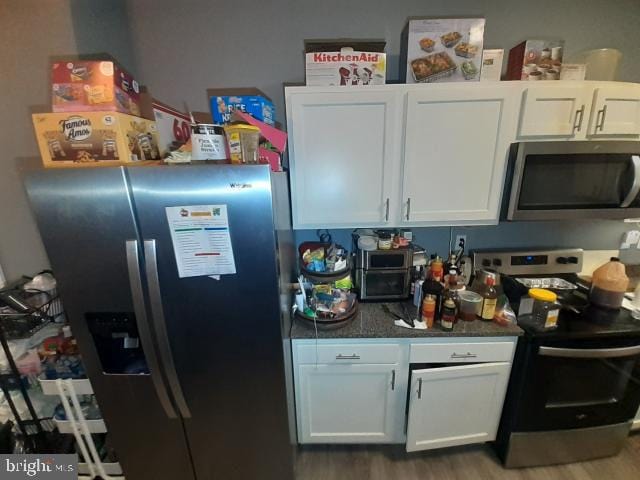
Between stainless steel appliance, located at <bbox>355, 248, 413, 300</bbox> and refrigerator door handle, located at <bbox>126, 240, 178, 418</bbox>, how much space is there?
1043mm

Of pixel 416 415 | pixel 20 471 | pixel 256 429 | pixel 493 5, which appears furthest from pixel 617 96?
pixel 20 471

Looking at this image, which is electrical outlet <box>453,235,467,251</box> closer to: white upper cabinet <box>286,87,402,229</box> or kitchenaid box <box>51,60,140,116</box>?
white upper cabinet <box>286,87,402,229</box>

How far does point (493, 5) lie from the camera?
1479mm

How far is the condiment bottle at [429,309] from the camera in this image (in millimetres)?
1359

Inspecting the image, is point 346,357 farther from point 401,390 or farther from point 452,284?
point 452,284

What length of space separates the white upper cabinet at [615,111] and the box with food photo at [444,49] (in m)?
0.59

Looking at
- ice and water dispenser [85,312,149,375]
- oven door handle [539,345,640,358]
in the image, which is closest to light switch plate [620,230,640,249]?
oven door handle [539,345,640,358]

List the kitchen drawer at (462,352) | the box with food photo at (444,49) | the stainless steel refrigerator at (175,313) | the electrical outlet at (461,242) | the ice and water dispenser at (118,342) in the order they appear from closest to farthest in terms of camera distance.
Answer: the stainless steel refrigerator at (175,313)
the ice and water dispenser at (118,342)
the box with food photo at (444,49)
the kitchen drawer at (462,352)
the electrical outlet at (461,242)

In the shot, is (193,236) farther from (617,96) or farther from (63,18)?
(617,96)

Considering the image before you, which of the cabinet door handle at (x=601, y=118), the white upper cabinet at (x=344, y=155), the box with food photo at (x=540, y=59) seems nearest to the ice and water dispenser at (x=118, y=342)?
the white upper cabinet at (x=344, y=155)

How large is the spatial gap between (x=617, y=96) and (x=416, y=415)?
1.84 meters

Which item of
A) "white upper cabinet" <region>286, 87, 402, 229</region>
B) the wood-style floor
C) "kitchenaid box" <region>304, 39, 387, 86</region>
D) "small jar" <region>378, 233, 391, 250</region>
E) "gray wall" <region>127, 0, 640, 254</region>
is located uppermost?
"gray wall" <region>127, 0, 640, 254</region>

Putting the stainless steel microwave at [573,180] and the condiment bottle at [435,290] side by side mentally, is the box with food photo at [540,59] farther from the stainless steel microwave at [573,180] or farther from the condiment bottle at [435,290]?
the condiment bottle at [435,290]

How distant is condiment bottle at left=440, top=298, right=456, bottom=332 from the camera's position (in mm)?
1331
